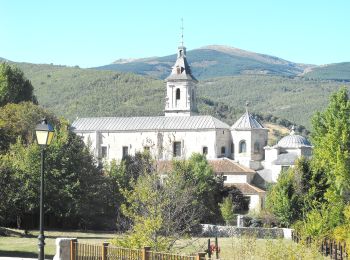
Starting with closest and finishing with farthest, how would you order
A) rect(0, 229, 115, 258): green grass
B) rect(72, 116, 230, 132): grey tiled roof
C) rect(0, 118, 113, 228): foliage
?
rect(0, 229, 115, 258): green grass < rect(0, 118, 113, 228): foliage < rect(72, 116, 230, 132): grey tiled roof

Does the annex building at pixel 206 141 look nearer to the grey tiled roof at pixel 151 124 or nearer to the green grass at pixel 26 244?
the grey tiled roof at pixel 151 124

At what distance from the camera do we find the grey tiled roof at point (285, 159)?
80.7 metres

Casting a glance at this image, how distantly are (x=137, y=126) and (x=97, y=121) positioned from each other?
6053mm

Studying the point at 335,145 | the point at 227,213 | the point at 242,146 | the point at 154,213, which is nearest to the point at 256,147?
the point at 242,146

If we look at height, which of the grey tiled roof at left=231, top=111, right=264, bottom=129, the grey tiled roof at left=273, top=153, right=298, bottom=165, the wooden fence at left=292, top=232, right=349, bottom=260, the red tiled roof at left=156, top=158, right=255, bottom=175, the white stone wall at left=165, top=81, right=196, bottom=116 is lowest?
the wooden fence at left=292, top=232, right=349, bottom=260

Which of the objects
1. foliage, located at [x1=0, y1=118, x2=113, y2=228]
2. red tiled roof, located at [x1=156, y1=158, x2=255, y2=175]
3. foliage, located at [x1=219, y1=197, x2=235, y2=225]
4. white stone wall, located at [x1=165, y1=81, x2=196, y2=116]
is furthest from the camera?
white stone wall, located at [x1=165, y1=81, x2=196, y2=116]

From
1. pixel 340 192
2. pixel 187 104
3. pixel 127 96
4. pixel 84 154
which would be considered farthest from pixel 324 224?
pixel 127 96

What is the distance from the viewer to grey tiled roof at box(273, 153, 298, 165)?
80706 mm

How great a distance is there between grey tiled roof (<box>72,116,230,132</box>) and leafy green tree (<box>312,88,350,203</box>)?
97.1 feet

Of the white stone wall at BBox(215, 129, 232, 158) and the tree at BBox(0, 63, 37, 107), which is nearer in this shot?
the tree at BBox(0, 63, 37, 107)

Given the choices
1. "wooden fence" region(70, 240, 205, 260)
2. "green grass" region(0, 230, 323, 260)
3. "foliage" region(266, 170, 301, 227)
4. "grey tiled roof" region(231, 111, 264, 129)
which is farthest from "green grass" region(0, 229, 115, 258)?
"grey tiled roof" region(231, 111, 264, 129)

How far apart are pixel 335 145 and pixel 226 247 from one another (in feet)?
48.2

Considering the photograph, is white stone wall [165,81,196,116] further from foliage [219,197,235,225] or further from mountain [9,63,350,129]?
mountain [9,63,350,129]

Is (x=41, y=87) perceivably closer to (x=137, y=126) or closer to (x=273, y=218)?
(x=137, y=126)
